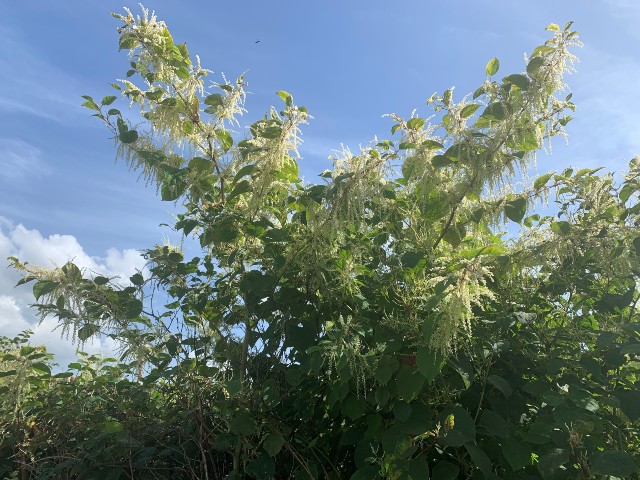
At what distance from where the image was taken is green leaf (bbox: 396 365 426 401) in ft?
6.86

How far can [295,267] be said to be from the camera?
253 cm

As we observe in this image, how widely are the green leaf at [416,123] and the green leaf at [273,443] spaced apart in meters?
1.45

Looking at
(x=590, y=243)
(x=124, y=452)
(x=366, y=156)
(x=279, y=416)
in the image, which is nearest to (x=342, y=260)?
(x=366, y=156)

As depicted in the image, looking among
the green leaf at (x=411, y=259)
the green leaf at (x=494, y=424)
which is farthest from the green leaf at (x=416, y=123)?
the green leaf at (x=494, y=424)

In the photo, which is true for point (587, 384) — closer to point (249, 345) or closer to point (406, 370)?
point (406, 370)

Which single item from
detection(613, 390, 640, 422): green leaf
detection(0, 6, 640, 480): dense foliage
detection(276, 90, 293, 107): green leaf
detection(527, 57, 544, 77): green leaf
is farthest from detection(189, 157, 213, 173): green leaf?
detection(613, 390, 640, 422): green leaf

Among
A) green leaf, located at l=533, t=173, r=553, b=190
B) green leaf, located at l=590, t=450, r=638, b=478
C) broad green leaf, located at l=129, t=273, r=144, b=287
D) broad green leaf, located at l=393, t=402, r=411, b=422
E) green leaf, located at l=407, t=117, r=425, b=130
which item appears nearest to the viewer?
green leaf, located at l=590, t=450, r=638, b=478

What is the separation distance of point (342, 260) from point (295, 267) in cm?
25

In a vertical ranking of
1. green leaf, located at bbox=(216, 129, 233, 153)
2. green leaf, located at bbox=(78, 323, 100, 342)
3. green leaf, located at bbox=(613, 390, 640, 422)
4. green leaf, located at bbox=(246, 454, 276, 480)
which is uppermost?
green leaf, located at bbox=(216, 129, 233, 153)

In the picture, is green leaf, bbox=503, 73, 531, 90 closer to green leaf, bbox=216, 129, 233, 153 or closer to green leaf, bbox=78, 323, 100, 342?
green leaf, bbox=216, 129, 233, 153

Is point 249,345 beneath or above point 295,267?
beneath

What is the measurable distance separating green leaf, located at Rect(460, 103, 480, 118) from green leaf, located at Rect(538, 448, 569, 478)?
1.31 m

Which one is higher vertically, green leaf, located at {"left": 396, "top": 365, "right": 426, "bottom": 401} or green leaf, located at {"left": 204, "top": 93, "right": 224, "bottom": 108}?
green leaf, located at {"left": 204, "top": 93, "right": 224, "bottom": 108}

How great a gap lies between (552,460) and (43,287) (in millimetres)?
2243
